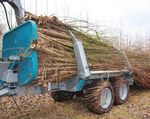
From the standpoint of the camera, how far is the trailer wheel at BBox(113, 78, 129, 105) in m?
8.17

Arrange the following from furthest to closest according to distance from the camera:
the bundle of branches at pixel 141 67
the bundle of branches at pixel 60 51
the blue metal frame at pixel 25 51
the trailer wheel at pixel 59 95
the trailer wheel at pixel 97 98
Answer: the bundle of branches at pixel 141 67
the trailer wheel at pixel 59 95
the trailer wheel at pixel 97 98
the bundle of branches at pixel 60 51
the blue metal frame at pixel 25 51

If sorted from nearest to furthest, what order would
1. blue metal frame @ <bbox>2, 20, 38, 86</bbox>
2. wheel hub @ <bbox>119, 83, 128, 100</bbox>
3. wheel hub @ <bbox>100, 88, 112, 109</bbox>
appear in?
blue metal frame @ <bbox>2, 20, 38, 86</bbox>
wheel hub @ <bbox>100, 88, 112, 109</bbox>
wheel hub @ <bbox>119, 83, 128, 100</bbox>

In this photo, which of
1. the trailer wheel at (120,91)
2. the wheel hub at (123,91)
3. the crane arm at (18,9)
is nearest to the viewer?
the crane arm at (18,9)

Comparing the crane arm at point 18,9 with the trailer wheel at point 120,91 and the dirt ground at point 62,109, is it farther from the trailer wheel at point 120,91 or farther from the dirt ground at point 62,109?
the trailer wheel at point 120,91

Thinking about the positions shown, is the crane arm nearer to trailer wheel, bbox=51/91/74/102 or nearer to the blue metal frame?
the blue metal frame

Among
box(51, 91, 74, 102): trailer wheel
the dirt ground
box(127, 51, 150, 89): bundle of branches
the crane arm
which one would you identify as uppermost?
the crane arm

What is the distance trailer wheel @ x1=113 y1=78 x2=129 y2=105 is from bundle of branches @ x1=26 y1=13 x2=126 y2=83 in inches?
16.7

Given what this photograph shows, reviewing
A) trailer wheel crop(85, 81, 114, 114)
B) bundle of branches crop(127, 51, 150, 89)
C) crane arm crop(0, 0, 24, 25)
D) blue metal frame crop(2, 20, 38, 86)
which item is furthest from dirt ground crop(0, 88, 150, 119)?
crane arm crop(0, 0, 24, 25)

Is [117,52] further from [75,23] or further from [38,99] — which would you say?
[38,99]

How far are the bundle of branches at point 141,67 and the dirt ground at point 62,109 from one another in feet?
2.20

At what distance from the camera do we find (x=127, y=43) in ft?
30.9

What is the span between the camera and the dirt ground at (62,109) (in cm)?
726

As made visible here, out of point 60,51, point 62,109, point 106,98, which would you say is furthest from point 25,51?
point 106,98

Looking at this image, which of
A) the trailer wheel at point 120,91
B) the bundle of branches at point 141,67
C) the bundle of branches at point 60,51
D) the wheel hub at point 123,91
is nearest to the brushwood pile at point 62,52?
the bundle of branches at point 60,51
